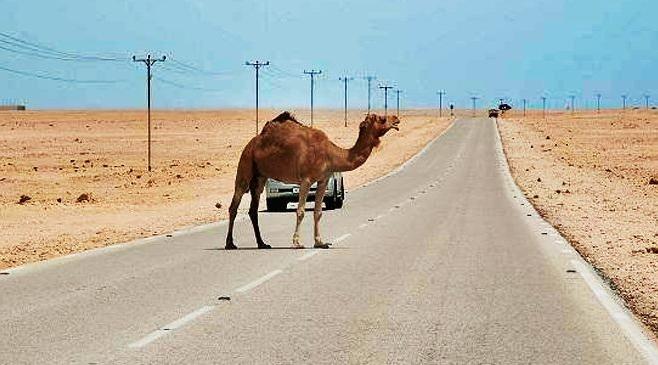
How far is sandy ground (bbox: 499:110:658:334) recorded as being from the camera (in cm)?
1614

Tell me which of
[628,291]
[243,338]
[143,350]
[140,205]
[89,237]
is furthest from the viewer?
[140,205]

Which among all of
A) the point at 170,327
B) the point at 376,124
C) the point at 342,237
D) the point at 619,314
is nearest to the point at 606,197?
the point at 342,237

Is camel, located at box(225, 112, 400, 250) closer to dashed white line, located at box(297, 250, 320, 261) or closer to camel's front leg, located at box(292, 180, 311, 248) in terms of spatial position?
camel's front leg, located at box(292, 180, 311, 248)

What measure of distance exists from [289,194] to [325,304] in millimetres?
20927

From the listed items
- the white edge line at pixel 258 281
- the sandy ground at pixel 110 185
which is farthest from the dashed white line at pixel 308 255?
the sandy ground at pixel 110 185

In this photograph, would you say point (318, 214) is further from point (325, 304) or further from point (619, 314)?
A: point (619, 314)

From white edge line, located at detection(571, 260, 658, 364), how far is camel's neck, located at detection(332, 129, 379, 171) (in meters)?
5.28

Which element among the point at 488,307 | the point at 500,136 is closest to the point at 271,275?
the point at 488,307

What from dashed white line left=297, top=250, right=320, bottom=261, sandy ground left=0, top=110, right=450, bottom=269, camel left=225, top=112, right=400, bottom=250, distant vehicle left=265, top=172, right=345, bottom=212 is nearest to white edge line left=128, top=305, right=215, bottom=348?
dashed white line left=297, top=250, right=320, bottom=261

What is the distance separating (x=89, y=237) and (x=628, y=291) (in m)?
13.1

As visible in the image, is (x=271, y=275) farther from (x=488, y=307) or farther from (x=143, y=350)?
(x=143, y=350)

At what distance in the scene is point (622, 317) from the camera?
1147cm

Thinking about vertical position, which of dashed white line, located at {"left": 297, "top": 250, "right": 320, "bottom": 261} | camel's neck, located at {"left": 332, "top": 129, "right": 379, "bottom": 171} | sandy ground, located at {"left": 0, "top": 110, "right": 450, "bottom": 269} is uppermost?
camel's neck, located at {"left": 332, "top": 129, "right": 379, "bottom": 171}

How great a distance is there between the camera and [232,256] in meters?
18.3
